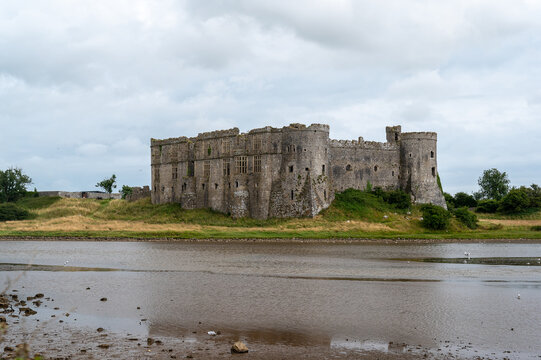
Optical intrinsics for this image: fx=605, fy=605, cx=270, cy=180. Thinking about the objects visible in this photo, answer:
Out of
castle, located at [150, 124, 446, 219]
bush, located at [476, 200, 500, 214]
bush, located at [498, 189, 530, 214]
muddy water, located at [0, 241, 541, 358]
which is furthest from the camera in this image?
bush, located at [476, 200, 500, 214]

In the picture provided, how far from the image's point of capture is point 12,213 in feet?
256

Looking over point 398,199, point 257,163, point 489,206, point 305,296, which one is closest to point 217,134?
point 257,163

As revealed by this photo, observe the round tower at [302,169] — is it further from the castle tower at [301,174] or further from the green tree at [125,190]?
the green tree at [125,190]

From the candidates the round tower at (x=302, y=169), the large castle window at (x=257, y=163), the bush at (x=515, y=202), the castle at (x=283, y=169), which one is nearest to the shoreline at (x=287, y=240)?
the castle at (x=283, y=169)

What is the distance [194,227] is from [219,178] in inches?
303

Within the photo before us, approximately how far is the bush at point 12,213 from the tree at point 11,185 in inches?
739

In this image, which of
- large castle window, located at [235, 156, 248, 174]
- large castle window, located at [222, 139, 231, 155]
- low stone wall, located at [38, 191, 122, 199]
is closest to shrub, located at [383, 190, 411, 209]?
large castle window, located at [235, 156, 248, 174]

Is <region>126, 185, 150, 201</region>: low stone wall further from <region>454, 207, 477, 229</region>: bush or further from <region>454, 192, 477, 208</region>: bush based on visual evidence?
<region>454, 192, 477, 208</region>: bush

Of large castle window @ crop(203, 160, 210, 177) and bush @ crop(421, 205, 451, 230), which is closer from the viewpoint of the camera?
bush @ crop(421, 205, 451, 230)

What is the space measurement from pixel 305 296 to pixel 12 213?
6347 centimetres

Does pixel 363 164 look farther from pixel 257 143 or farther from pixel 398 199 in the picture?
pixel 257 143

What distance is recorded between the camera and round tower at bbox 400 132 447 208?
7144cm

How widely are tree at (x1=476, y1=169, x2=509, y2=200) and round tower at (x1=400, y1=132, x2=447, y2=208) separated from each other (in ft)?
138

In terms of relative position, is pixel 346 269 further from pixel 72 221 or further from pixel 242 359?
pixel 72 221
